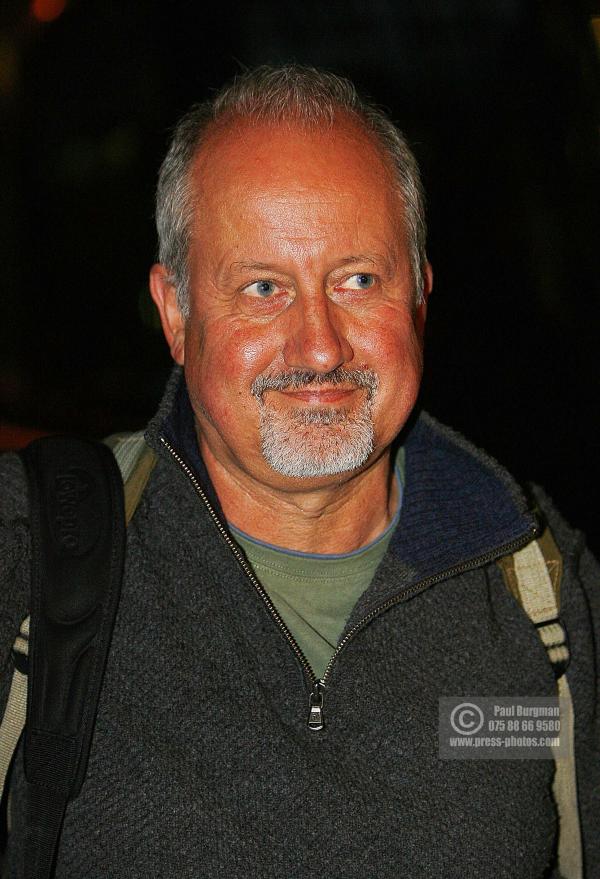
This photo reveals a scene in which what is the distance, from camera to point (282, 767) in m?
1.58

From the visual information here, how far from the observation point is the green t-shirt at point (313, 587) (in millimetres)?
1748

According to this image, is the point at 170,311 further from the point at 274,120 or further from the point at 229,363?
the point at 274,120

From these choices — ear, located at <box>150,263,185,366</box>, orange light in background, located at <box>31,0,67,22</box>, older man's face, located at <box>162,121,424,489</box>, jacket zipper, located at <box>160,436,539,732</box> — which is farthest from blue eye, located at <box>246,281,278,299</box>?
orange light in background, located at <box>31,0,67,22</box>

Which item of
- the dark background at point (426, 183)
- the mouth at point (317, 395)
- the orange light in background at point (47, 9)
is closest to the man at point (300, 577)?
the mouth at point (317, 395)

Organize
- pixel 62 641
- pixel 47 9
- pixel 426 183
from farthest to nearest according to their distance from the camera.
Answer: pixel 47 9 < pixel 426 183 < pixel 62 641

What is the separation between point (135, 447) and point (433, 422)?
2.43 feet

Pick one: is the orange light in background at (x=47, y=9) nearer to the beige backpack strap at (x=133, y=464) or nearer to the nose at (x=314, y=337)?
the beige backpack strap at (x=133, y=464)

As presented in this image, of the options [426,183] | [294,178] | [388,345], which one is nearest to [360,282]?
[388,345]

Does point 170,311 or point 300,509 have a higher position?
point 170,311

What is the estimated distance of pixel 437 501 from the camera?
200cm

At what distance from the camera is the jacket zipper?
1625mm

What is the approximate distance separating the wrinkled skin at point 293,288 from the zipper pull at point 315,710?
0.38 metres

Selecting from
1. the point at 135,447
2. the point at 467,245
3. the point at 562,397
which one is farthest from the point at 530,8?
the point at 135,447

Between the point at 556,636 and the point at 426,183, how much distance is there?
4.95m
